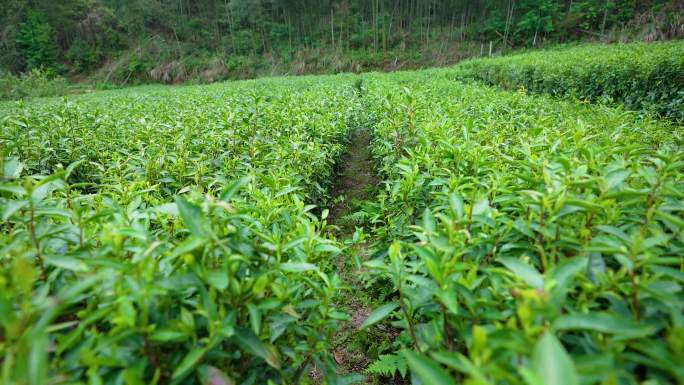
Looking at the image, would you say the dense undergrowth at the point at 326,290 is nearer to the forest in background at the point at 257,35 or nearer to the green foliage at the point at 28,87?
the green foliage at the point at 28,87

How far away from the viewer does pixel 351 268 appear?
2.97 meters

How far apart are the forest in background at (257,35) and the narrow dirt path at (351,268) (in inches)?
1123

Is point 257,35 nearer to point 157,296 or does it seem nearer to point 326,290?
point 326,290

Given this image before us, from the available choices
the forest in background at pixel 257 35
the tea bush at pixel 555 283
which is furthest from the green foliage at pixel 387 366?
the forest in background at pixel 257 35

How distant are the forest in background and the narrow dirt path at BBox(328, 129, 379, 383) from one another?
28518 mm

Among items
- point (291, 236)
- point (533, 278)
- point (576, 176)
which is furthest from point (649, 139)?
point (291, 236)

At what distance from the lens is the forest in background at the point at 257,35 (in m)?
31.9

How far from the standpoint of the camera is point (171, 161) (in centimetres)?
314

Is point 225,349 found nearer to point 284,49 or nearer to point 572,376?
point 572,376

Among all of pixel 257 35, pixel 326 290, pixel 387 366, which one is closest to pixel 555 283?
pixel 326 290

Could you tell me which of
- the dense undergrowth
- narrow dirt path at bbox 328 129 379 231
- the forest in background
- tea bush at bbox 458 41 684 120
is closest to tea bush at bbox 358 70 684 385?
the dense undergrowth

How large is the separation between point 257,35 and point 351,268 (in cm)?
4094

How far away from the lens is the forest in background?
3192cm

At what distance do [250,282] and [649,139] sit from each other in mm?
3273
